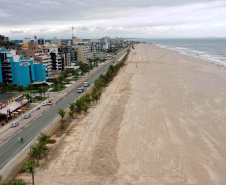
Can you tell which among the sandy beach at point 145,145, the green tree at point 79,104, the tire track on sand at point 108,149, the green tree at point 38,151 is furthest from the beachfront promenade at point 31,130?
the tire track on sand at point 108,149

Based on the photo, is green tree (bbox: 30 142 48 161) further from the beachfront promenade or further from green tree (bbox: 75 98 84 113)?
green tree (bbox: 75 98 84 113)

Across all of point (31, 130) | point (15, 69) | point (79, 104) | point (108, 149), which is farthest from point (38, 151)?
point (15, 69)

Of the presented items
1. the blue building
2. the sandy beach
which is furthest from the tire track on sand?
the blue building

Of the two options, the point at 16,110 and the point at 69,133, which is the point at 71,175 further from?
the point at 16,110

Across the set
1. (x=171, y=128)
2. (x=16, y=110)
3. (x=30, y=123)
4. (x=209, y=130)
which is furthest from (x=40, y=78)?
(x=209, y=130)

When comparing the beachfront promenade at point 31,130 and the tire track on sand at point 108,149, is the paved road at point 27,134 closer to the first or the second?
the beachfront promenade at point 31,130

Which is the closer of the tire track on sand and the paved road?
the tire track on sand

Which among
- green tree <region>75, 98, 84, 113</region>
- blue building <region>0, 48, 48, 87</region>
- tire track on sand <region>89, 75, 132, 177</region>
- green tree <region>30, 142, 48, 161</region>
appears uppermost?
blue building <region>0, 48, 48, 87</region>

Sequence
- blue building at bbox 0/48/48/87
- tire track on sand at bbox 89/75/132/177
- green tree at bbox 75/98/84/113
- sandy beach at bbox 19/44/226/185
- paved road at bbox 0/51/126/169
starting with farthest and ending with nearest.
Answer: blue building at bbox 0/48/48/87
green tree at bbox 75/98/84/113
paved road at bbox 0/51/126/169
tire track on sand at bbox 89/75/132/177
sandy beach at bbox 19/44/226/185

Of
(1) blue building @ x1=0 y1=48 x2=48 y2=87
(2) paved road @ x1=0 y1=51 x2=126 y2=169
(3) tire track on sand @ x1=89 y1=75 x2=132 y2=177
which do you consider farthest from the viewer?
(1) blue building @ x1=0 y1=48 x2=48 y2=87
